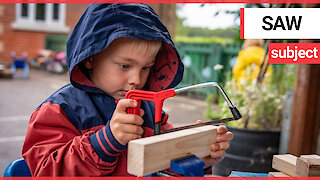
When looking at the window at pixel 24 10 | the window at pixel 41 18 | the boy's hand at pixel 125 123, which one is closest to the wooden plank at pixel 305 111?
the boy's hand at pixel 125 123

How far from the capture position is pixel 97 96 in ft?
4.32

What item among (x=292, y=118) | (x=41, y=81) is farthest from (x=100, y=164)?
(x=41, y=81)

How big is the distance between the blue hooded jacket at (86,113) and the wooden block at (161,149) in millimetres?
188

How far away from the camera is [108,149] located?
0.94 m

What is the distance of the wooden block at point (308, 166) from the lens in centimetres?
85

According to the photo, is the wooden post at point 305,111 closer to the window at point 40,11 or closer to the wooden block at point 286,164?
the wooden block at point 286,164

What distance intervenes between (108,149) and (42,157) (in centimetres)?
25

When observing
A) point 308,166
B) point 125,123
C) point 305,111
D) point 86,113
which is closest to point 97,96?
point 86,113

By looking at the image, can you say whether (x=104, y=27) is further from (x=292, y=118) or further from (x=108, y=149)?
(x=292, y=118)

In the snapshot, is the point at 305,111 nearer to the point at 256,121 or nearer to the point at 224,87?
the point at 256,121

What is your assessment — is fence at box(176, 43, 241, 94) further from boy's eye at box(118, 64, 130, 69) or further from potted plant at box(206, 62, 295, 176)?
boy's eye at box(118, 64, 130, 69)

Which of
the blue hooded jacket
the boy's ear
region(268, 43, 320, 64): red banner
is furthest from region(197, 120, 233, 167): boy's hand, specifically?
region(268, 43, 320, 64): red banner

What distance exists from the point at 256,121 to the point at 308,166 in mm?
2148

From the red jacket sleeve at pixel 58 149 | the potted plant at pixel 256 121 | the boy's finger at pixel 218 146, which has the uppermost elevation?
the boy's finger at pixel 218 146
